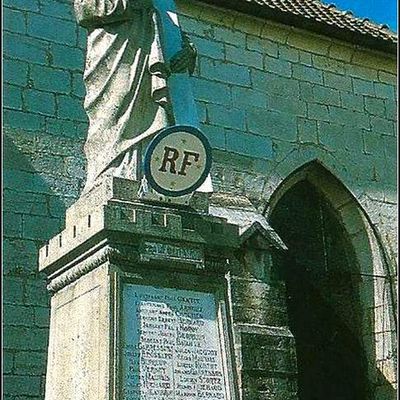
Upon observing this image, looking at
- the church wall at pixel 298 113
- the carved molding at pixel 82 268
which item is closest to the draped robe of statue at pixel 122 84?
the carved molding at pixel 82 268

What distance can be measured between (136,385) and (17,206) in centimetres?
456

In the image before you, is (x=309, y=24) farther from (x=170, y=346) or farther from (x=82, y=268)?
(x=170, y=346)

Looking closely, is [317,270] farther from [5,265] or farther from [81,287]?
[81,287]

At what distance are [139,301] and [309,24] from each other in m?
7.46

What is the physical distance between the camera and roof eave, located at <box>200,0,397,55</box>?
11.5 m

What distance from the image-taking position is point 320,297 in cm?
1176

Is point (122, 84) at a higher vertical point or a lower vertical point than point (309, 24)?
lower

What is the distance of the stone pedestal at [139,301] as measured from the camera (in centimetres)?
515

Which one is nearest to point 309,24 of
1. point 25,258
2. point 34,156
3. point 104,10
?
point 34,156

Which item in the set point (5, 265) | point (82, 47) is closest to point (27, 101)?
point (82, 47)

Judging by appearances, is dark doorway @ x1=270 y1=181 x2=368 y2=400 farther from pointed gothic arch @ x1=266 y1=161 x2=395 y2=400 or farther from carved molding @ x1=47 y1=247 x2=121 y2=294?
carved molding @ x1=47 y1=247 x2=121 y2=294

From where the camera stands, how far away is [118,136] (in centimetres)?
568

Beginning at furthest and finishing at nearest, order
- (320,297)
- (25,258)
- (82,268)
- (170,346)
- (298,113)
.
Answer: (298,113) < (320,297) < (25,258) < (82,268) < (170,346)

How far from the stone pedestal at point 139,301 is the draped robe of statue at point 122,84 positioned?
0.86ft
